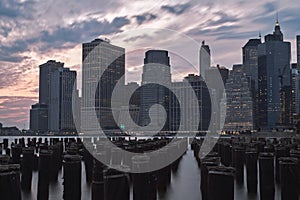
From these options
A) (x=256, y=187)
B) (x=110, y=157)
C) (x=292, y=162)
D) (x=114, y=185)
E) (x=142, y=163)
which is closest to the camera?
(x=114, y=185)

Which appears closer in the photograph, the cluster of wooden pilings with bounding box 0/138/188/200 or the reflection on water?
the cluster of wooden pilings with bounding box 0/138/188/200

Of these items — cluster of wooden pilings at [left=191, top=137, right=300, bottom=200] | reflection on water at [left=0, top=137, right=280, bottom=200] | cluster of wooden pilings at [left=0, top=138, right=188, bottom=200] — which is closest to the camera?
cluster of wooden pilings at [left=0, top=138, right=188, bottom=200]

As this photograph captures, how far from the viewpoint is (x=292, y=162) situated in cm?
1298

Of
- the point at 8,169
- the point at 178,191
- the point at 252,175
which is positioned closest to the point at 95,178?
the point at 8,169

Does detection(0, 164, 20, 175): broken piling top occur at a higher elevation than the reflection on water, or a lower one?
higher

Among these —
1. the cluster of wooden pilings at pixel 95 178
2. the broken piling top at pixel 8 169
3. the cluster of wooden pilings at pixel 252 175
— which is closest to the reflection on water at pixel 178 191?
the cluster of wooden pilings at pixel 95 178

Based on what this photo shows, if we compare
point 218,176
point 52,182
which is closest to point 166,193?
point 52,182

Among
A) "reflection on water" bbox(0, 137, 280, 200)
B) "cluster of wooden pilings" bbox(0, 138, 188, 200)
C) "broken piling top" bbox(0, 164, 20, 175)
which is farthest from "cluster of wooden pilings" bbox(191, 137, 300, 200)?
"broken piling top" bbox(0, 164, 20, 175)

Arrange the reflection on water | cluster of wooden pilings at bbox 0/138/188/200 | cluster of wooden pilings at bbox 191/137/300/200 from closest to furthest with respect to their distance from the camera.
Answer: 1. cluster of wooden pilings at bbox 0/138/188/200
2. cluster of wooden pilings at bbox 191/137/300/200
3. the reflection on water

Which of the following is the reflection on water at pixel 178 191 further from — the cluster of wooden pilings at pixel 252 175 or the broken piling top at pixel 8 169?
the broken piling top at pixel 8 169

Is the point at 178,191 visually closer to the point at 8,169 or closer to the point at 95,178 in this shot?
the point at 95,178

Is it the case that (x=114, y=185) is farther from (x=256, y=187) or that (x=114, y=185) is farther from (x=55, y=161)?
(x=55, y=161)

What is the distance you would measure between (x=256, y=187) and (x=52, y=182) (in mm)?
11066

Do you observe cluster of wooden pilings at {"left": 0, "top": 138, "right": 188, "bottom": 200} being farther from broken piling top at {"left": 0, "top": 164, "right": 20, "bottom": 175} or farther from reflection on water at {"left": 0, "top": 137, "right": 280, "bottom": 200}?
reflection on water at {"left": 0, "top": 137, "right": 280, "bottom": 200}
